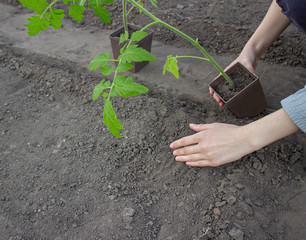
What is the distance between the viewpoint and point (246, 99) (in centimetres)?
150

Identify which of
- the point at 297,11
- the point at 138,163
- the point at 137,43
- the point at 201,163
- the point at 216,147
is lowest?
the point at 138,163

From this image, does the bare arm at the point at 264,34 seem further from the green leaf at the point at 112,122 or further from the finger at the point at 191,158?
the green leaf at the point at 112,122

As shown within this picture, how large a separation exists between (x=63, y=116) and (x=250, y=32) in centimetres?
145

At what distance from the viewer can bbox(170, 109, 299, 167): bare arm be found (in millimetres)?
1161

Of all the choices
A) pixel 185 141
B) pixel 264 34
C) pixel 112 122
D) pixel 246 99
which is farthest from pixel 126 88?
pixel 264 34

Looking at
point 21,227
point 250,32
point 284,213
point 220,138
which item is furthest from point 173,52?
point 21,227

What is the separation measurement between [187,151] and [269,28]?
78cm

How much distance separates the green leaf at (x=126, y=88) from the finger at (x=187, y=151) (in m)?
0.38

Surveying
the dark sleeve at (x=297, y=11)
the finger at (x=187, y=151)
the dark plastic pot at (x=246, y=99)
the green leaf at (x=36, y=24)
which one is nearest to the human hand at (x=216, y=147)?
the finger at (x=187, y=151)

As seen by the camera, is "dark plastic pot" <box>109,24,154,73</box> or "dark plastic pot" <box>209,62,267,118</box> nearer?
"dark plastic pot" <box>209,62,267,118</box>

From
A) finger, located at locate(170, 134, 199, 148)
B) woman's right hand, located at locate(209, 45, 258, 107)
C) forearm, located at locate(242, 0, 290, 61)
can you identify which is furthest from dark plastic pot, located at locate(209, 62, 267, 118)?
finger, located at locate(170, 134, 199, 148)

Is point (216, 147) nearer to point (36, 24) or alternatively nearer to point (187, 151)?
point (187, 151)

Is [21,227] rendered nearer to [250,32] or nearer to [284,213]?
[284,213]

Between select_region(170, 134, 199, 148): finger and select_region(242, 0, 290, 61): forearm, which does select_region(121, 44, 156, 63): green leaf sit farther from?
select_region(242, 0, 290, 61): forearm
